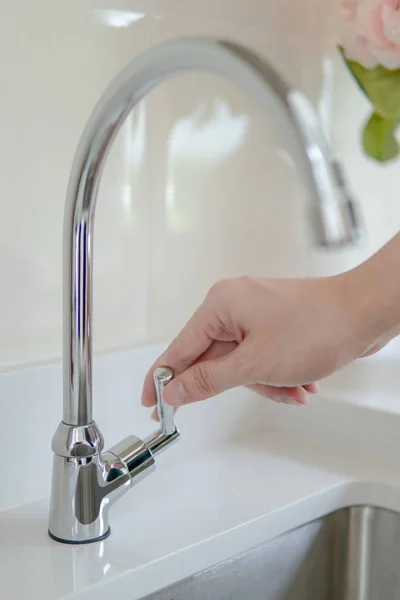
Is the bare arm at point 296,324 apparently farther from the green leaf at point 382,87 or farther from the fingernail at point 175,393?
the green leaf at point 382,87

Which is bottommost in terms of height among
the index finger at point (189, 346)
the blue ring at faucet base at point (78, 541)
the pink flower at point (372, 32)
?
the blue ring at faucet base at point (78, 541)

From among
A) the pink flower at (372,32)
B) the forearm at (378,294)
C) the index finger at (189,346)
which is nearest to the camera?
the forearm at (378,294)

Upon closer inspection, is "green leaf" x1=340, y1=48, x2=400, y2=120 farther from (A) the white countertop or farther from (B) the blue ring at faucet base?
(B) the blue ring at faucet base

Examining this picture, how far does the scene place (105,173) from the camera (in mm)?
726

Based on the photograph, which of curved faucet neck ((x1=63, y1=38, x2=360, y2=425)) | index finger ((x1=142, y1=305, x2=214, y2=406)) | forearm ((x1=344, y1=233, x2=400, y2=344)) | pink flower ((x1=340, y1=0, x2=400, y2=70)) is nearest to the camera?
curved faucet neck ((x1=63, y1=38, x2=360, y2=425))

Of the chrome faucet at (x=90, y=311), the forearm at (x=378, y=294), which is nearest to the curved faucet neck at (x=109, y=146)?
the chrome faucet at (x=90, y=311)

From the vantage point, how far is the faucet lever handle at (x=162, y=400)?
58cm

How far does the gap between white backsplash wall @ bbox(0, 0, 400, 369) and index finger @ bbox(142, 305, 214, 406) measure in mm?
146

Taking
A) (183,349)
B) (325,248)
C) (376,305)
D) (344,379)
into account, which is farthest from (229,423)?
(325,248)

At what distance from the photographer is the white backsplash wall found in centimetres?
66

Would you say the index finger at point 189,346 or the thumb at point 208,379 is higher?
the index finger at point 189,346

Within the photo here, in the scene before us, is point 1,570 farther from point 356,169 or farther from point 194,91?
point 356,169

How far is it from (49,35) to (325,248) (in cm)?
42

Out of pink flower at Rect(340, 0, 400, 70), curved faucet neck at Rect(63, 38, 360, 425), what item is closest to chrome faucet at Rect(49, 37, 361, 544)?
curved faucet neck at Rect(63, 38, 360, 425)
